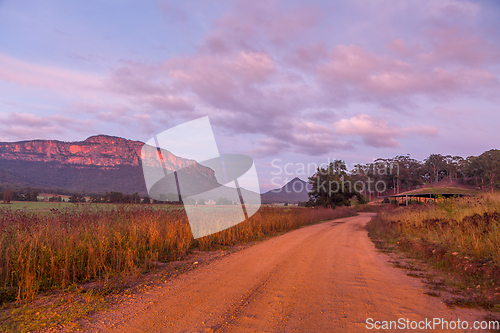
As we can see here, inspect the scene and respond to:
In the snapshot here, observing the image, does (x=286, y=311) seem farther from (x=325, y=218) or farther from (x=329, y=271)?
(x=325, y=218)

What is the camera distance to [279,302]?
421 cm

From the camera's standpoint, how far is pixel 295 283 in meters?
5.30

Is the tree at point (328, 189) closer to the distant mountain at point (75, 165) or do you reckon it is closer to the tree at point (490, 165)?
the distant mountain at point (75, 165)

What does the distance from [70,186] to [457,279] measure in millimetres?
76699

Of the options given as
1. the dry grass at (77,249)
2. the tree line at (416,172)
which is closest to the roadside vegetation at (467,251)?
the dry grass at (77,249)

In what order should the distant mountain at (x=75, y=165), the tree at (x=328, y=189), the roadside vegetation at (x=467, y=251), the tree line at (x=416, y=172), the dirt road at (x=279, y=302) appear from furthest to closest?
the tree line at (x=416, y=172)
the distant mountain at (x=75, y=165)
the tree at (x=328, y=189)
the roadside vegetation at (x=467, y=251)
the dirt road at (x=279, y=302)

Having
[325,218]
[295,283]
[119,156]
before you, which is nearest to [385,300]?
[295,283]

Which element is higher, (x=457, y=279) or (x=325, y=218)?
(x=457, y=279)

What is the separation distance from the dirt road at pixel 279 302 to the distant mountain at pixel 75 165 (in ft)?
91.6

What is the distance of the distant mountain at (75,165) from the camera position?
61.1 meters

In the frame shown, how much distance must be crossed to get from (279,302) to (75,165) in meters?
101

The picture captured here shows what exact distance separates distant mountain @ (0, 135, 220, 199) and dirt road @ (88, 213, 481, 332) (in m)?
27.9

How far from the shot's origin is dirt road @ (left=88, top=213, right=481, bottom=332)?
11.2ft

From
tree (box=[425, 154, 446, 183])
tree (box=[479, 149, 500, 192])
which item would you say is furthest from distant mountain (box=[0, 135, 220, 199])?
tree (box=[425, 154, 446, 183])
